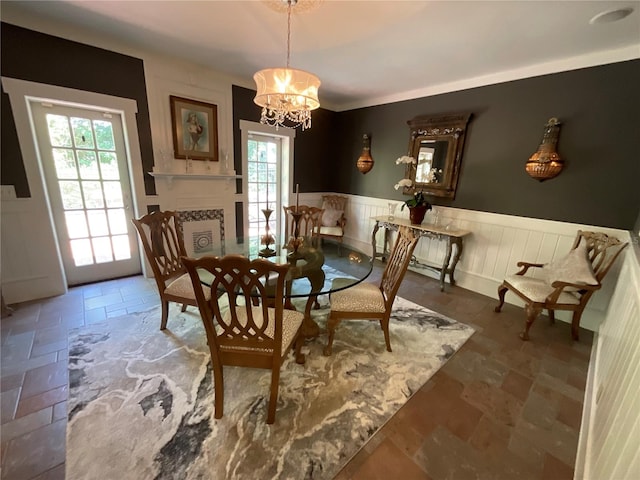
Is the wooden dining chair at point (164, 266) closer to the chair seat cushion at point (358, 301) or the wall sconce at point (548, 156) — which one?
the chair seat cushion at point (358, 301)

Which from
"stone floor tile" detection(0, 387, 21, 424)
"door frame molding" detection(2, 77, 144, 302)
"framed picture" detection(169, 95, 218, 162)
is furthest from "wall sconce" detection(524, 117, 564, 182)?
"stone floor tile" detection(0, 387, 21, 424)

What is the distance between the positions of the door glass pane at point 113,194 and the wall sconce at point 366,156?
10.8 ft

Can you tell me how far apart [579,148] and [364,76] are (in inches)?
90.1

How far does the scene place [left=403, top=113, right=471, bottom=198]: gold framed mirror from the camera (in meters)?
3.15

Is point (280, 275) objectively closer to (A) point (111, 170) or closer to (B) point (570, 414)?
(B) point (570, 414)

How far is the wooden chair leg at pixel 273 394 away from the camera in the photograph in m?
1.38

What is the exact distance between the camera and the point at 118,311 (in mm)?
2434

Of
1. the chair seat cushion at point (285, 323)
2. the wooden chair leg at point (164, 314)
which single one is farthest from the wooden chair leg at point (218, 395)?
the wooden chair leg at point (164, 314)

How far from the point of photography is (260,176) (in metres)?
3.97

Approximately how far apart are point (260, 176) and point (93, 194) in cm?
200

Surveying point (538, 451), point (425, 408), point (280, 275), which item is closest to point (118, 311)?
point (280, 275)

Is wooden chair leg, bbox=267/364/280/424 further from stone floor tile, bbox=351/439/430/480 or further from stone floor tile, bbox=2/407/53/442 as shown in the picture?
stone floor tile, bbox=2/407/53/442

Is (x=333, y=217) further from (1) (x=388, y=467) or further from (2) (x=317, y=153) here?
(1) (x=388, y=467)

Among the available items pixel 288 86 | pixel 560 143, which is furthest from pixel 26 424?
pixel 560 143
